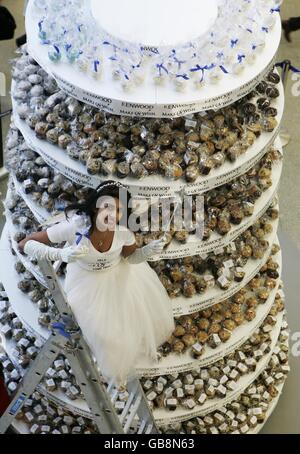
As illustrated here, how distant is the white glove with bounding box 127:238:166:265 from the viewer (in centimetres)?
285

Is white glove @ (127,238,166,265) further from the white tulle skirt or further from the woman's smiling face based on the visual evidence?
the woman's smiling face

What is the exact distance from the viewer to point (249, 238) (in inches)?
141

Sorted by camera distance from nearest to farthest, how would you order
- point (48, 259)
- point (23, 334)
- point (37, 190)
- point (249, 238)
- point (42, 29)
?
point (48, 259)
point (42, 29)
point (37, 190)
point (249, 238)
point (23, 334)

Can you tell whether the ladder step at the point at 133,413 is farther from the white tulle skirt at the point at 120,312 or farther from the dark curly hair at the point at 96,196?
the dark curly hair at the point at 96,196

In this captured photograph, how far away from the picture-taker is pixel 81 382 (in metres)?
3.11

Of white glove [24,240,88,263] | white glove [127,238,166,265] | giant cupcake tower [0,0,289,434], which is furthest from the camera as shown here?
giant cupcake tower [0,0,289,434]

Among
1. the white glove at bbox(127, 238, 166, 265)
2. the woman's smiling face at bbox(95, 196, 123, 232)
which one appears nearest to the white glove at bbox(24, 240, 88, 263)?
the woman's smiling face at bbox(95, 196, 123, 232)

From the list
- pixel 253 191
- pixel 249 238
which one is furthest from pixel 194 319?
pixel 253 191

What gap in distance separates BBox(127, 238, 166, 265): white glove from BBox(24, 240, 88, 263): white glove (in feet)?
0.84

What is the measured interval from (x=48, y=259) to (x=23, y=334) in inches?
47.7

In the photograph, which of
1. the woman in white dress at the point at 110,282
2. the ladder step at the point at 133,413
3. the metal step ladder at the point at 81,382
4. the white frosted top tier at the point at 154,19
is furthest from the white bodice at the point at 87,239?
the ladder step at the point at 133,413

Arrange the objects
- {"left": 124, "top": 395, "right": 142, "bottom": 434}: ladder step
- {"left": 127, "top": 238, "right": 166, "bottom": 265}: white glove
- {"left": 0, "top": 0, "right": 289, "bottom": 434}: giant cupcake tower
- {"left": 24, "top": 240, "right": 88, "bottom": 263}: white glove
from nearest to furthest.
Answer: {"left": 24, "top": 240, "right": 88, "bottom": 263}: white glove < {"left": 127, "top": 238, "right": 166, "bottom": 265}: white glove < {"left": 0, "top": 0, "right": 289, "bottom": 434}: giant cupcake tower < {"left": 124, "top": 395, "right": 142, "bottom": 434}: ladder step

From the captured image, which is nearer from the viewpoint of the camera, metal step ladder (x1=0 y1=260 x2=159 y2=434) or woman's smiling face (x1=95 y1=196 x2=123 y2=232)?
woman's smiling face (x1=95 y1=196 x2=123 y2=232)
